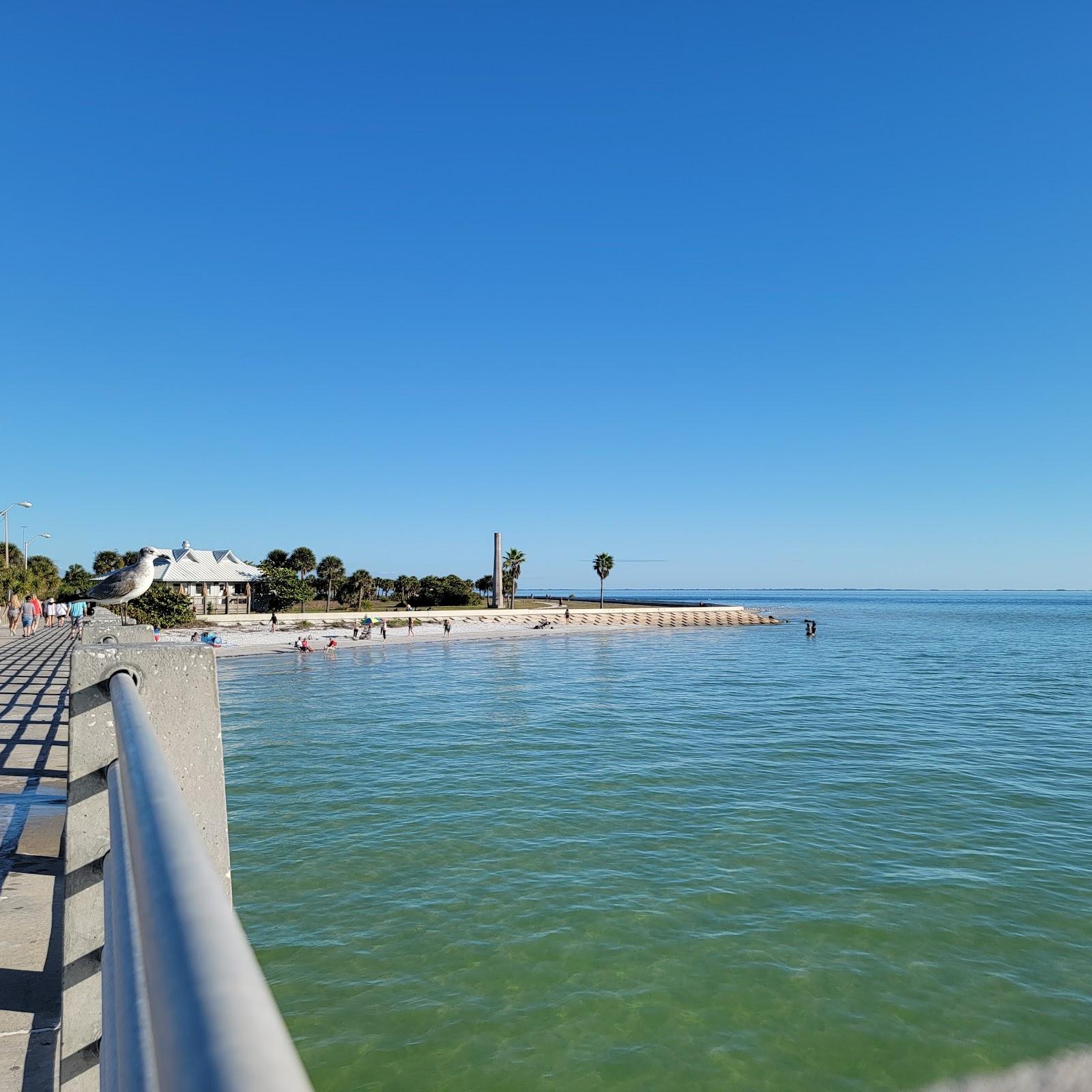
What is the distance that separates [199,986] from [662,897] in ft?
35.0

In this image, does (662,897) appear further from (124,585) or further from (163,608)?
(163,608)

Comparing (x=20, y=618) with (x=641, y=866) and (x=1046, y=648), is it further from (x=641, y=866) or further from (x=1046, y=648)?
(x=1046, y=648)

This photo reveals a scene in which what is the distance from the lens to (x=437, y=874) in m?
10.9

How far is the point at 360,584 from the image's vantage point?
88.0 metres

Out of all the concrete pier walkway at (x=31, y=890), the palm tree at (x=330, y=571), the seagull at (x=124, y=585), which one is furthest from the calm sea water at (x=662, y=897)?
the palm tree at (x=330, y=571)

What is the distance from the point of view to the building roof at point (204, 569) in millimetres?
68031

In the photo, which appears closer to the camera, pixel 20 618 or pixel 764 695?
pixel 764 695

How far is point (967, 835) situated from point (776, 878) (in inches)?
180

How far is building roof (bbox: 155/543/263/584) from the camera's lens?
2678 inches

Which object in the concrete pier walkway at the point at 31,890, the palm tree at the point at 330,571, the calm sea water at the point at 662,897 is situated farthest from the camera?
the palm tree at the point at 330,571

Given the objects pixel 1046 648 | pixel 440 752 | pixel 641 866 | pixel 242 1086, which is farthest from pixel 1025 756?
pixel 1046 648

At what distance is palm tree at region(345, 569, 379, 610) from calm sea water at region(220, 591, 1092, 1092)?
6550 centimetres

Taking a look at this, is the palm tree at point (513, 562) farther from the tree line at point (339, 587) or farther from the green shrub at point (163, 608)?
the green shrub at point (163, 608)

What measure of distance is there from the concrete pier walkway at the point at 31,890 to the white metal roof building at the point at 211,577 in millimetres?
59930
